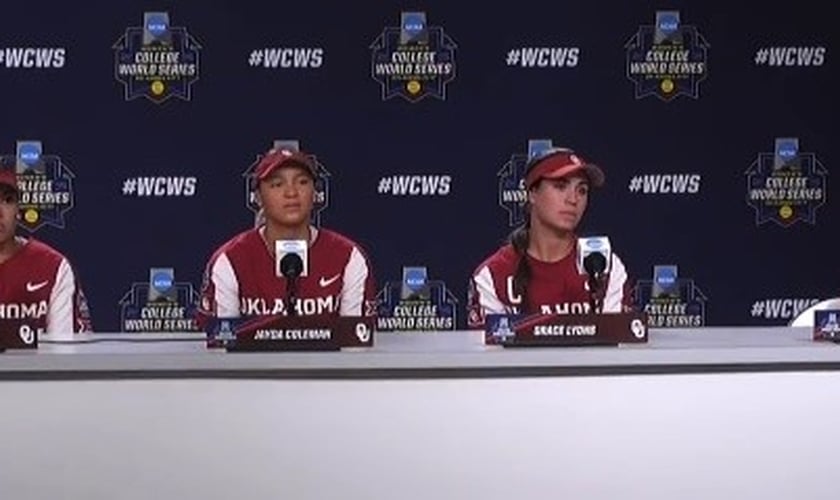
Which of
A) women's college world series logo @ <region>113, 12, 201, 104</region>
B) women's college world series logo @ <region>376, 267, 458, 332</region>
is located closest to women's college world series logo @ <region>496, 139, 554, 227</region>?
women's college world series logo @ <region>376, 267, 458, 332</region>

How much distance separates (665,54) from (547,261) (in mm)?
1739

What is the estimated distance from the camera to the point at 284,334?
5.87ft

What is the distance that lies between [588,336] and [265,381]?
475mm

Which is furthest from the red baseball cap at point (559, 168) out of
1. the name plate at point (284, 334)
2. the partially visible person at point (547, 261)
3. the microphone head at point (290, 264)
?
Answer: the name plate at point (284, 334)

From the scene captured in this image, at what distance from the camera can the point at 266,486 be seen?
5.56ft

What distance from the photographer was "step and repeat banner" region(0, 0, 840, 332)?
190 inches

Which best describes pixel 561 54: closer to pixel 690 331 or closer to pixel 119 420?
pixel 690 331

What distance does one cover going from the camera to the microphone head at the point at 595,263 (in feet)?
6.40

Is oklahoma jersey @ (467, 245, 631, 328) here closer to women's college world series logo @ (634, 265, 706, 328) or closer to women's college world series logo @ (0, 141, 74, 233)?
women's college world series logo @ (634, 265, 706, 328)

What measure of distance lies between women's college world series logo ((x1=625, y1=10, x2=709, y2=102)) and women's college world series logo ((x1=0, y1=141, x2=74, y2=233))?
7.30 ft

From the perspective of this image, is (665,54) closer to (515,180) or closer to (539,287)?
(515,180)

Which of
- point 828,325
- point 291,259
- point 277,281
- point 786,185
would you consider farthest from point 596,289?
point 786,185

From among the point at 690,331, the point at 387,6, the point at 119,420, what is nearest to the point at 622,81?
the point at 387,6

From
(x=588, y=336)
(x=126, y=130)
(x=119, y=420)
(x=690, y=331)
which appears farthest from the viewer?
(x=126, y=130)
